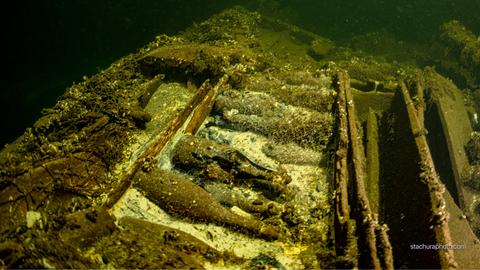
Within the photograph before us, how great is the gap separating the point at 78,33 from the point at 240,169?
13.0m

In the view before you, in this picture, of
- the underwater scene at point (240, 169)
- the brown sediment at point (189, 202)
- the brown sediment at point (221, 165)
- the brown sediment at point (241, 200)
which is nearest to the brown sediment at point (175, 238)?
the underwater scene at point (240, 169)

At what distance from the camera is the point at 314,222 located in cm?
402

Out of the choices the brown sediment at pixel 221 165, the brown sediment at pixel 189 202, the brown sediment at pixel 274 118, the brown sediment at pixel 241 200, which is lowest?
the brown sediment at pixel 189 202

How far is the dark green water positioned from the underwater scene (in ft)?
18.9

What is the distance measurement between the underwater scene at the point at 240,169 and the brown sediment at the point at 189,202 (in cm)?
2

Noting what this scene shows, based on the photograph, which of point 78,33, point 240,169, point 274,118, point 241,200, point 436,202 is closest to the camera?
point 436,202

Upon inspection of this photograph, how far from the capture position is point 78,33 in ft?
48.0

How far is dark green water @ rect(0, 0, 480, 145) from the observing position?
13.3 metres

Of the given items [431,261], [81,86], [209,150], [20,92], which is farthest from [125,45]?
[431,261]

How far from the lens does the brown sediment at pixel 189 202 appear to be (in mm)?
3959

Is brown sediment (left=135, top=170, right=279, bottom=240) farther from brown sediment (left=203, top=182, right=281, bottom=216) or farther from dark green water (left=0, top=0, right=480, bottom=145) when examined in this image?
dark green water (left=0, top=0, right=480, bottom=145)

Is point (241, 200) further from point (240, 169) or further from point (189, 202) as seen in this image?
point (189, 202)

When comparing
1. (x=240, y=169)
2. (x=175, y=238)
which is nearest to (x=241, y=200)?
(x=240, y=169)

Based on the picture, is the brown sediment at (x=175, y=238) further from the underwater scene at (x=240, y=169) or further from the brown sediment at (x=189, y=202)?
the brown sediment at (x=189, y=202)
